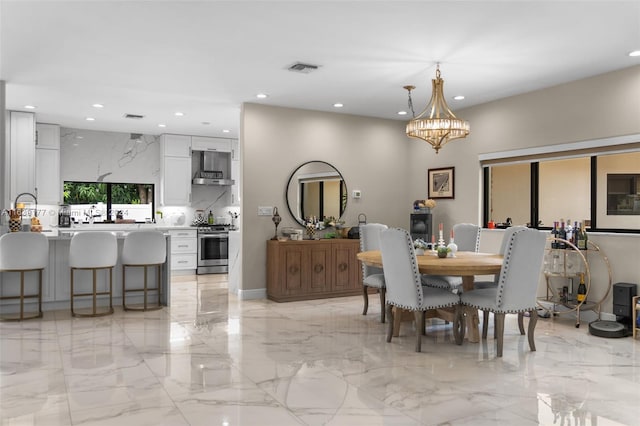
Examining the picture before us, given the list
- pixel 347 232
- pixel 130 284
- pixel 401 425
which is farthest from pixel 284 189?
pixel 401 425

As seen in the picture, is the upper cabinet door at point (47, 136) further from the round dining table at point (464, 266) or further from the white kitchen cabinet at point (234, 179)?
the round dining table at point (464, 266)

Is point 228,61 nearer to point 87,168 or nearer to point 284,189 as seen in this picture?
point 284,189

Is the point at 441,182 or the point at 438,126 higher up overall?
the point at 438,126

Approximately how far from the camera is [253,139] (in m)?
6.59

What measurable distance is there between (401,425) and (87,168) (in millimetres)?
7793

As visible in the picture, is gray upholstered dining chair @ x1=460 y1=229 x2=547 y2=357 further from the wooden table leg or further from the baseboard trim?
the baseboard trim

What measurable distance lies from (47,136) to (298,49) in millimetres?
5627

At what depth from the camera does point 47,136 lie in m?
8.07

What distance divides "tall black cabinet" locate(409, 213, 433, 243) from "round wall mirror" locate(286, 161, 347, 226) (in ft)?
3.42

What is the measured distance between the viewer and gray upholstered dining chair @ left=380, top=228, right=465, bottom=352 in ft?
13.3

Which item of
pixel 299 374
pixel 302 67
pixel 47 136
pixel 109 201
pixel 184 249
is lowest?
pixel 299 374

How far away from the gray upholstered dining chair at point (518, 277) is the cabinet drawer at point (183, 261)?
246 inches

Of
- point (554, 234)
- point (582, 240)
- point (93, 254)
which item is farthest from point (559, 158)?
point (93, 254)

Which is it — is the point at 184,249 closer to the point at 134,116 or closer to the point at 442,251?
the point at 134,116
